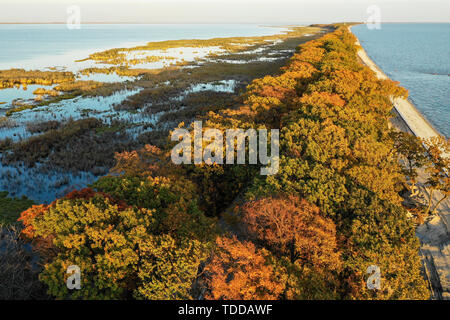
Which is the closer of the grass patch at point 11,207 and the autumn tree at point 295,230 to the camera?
the autumn tree at point 295,230

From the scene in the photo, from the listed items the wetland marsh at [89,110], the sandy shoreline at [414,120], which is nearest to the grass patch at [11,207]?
the wetland marsh at [89,110]

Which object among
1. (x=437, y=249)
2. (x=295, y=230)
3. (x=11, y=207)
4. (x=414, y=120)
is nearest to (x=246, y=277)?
(x=295, y=230)

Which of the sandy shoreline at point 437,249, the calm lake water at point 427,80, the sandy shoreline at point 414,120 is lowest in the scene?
the sandy shoreline at point 437,249

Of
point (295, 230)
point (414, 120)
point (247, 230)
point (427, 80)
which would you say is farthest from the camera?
point (427, 80)

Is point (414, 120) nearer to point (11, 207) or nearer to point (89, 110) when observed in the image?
point (11, 207)

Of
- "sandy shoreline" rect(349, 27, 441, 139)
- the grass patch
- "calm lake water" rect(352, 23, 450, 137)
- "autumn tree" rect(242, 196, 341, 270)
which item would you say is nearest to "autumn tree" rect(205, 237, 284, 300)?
"autumn tree" rect(242, 196, 341, 270)

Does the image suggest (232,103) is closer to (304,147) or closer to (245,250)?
(304,147)

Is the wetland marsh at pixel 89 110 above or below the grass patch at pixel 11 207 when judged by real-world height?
above

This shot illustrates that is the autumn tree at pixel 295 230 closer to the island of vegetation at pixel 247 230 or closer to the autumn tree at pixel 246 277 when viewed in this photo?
the island of vegetation at pixel 247 230

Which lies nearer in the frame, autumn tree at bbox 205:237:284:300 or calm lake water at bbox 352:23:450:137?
autumn tree at bbox 205:237:284:300

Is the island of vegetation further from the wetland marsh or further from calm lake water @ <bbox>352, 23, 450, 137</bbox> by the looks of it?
calm lake water @ <bbox>352, 23, 450, 137</bbox>

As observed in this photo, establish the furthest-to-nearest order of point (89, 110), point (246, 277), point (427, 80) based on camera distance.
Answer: point (427, 80)
point (89, 110)
point (246, 277)
